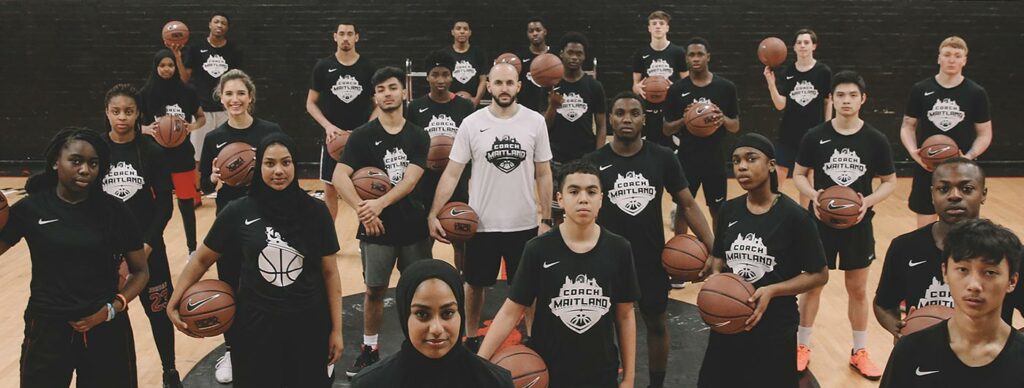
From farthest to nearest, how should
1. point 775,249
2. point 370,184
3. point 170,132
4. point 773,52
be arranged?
point 773,52 → point 170,132 → point 370,184 → point 775,249

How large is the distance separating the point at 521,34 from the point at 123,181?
6.98 meters

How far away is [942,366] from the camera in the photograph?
110 inches

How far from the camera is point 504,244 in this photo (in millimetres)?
5594

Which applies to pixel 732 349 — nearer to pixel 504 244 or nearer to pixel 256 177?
pixel 504 244

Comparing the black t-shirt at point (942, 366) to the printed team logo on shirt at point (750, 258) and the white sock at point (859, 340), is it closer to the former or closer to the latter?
the printed team logo on shirt at point (750, 258)

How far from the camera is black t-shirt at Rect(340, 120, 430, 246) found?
5.53 meters

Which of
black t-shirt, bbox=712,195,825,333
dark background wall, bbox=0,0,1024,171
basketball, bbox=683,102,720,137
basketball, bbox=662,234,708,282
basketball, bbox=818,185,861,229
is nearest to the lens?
black t-shirt, bbox=712,195,825,333

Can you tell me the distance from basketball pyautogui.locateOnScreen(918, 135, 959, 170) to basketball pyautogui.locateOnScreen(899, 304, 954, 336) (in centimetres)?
281

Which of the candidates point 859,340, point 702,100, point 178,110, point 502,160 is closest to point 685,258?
point 502,160

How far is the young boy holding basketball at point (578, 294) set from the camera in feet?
12.5

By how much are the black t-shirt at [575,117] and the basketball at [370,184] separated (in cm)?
236

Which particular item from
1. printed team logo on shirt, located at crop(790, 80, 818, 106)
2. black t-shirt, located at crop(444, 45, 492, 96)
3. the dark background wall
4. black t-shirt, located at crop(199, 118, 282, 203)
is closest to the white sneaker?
black t-shirt, located at crop(199, 118, 282, 203)

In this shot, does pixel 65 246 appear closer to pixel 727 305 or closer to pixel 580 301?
pixel 580 301

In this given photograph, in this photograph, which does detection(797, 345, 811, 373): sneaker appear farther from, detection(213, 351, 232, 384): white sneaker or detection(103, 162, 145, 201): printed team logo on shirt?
detection(103, 162, 145, 201): printed team logo on shirt
